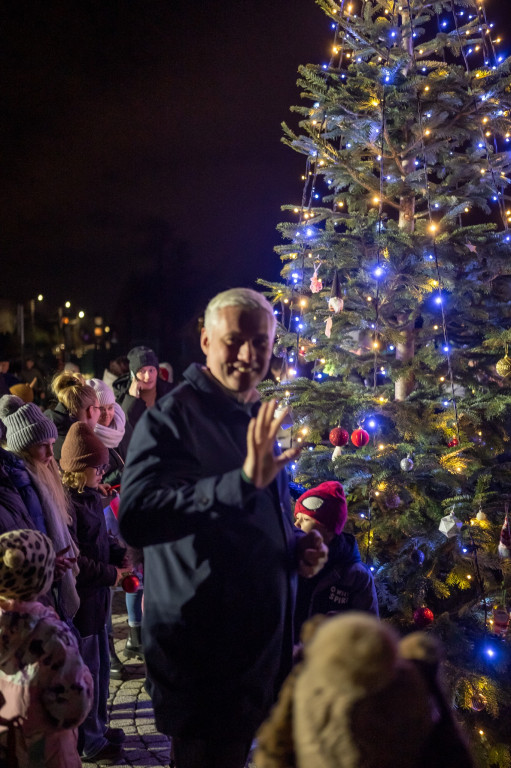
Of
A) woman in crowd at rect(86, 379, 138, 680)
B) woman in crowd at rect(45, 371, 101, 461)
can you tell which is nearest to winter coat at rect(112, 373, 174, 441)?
woman in crowd at rect(86, 379, 138, 680)

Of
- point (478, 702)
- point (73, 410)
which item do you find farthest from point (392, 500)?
point (73, 410)

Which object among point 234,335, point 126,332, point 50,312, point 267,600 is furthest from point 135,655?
point 50,312

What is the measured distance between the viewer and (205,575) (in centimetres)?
197

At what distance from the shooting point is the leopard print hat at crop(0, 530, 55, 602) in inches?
92.0

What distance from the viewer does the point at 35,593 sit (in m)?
2.43

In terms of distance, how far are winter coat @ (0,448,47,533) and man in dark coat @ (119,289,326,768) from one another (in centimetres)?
125

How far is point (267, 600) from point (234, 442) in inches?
20.7

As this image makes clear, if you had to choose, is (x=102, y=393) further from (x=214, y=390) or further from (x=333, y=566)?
(x=214, y=390)

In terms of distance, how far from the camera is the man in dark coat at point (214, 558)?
1962 mm

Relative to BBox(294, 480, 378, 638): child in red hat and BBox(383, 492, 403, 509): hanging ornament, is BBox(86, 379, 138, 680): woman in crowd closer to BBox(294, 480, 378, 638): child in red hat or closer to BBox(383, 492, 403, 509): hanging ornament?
BBox(383, 492, 403, 509): hanging ornament

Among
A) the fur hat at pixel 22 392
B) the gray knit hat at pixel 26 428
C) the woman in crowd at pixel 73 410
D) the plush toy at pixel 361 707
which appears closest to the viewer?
the plush toy at pixel 361 707

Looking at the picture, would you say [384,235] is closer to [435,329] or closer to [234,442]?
[435,329]

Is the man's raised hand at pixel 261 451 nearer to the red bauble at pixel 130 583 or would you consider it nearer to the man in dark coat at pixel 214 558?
the man in dark coat at pixel 214 558

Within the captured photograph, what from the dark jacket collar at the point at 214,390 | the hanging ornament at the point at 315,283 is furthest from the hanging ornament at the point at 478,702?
the hanging ornament at the point at 315,283
